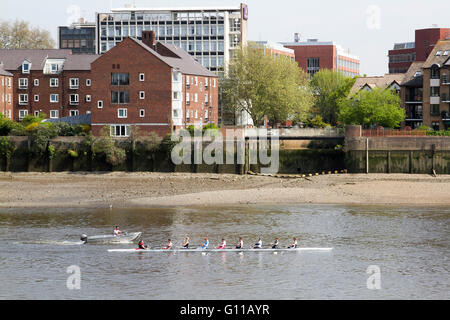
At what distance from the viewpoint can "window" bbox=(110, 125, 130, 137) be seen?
339ft

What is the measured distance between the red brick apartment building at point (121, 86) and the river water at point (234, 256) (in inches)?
1234

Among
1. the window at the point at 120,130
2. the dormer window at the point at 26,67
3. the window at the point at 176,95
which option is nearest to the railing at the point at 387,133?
the window at the point at 176,95

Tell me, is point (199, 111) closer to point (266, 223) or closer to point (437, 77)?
point (437, 77)

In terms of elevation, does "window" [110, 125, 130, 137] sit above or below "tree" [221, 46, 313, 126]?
below

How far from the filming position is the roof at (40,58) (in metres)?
130

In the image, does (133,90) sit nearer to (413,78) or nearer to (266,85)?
(266,85)

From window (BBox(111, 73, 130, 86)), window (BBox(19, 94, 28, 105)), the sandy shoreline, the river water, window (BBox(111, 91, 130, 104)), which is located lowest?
the river water

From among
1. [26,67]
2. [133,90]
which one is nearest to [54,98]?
[26,67]

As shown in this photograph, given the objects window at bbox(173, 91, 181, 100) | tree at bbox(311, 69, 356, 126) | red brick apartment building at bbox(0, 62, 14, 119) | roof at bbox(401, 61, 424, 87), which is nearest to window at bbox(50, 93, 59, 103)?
red brick apartment building at bbox(0, 62, 14, 119)

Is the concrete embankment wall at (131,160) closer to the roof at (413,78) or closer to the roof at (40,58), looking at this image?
the roof at (40,58)

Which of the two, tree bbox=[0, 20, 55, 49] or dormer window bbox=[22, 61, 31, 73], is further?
tree bbox=[0, 20, 55, 49]

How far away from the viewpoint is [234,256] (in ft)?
182

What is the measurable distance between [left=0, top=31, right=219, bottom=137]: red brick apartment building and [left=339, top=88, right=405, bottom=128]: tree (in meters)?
23.0

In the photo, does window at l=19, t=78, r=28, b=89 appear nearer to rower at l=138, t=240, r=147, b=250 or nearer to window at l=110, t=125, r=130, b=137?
window at l=110, t=125, r=130, b=137
